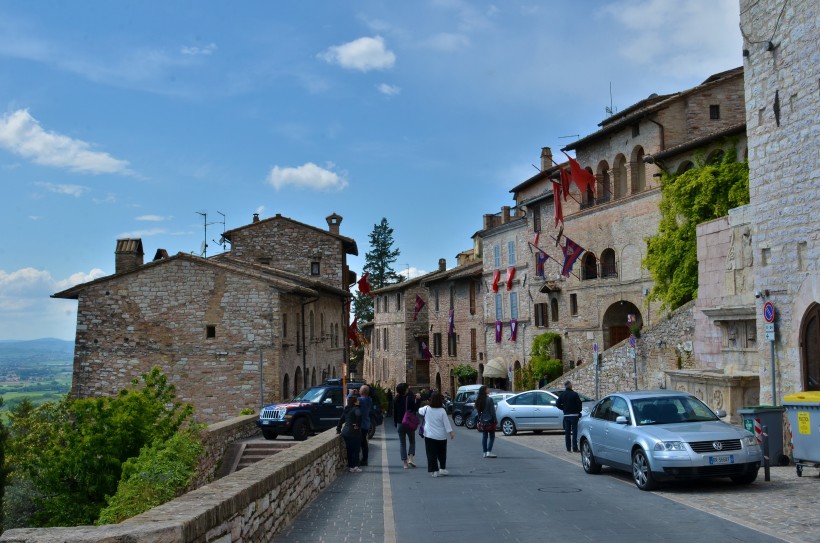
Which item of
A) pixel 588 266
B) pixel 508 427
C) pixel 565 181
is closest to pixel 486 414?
pixel 508 427

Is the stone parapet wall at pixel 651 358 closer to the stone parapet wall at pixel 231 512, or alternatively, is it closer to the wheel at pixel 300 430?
the wheel at pixel 300 430

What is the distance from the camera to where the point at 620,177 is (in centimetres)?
3781

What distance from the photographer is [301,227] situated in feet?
152

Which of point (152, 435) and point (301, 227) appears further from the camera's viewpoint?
point (301, 227)

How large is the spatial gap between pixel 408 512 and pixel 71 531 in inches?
248

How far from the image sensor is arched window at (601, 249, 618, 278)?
38.5 meters

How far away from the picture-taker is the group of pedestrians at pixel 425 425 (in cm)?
1465

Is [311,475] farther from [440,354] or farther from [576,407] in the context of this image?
[440,354]

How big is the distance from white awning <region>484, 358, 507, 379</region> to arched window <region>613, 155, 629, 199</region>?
15.6 metres

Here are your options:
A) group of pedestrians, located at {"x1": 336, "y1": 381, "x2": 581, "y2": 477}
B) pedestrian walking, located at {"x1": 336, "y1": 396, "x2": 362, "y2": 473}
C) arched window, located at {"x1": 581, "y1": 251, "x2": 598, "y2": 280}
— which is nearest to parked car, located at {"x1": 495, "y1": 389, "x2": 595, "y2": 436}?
group of pedestrians, located at {"x1": 336, "y1": 381, "x2": 581, "y2": 477}

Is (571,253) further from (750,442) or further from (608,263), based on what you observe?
(750,442)

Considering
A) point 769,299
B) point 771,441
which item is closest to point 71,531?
point 771,441

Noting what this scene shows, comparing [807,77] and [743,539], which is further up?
[807,77]

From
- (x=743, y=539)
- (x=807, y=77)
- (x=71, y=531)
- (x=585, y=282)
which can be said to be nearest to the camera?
(x=71, y=531)
